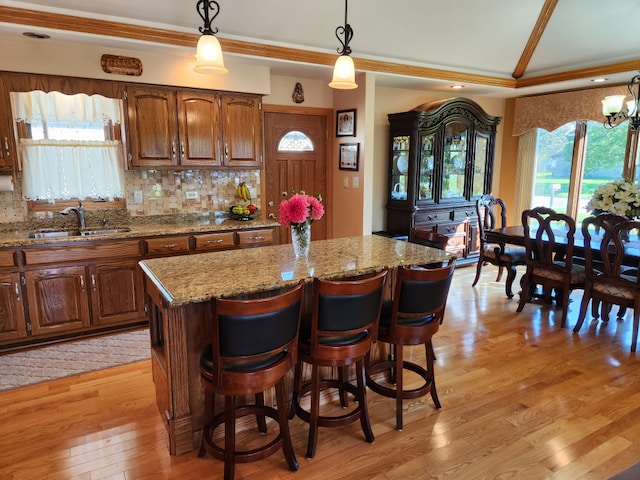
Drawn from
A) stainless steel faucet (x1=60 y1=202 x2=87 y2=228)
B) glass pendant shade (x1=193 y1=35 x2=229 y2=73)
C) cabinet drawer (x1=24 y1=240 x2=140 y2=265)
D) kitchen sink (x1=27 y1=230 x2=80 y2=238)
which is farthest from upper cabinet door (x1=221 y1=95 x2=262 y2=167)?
glass pendant shade (x1=193 y1=35 x2=229 y2=73)

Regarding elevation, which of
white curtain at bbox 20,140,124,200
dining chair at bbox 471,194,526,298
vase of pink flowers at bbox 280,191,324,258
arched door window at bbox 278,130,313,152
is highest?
arched door window at bbox 278,130,313,152

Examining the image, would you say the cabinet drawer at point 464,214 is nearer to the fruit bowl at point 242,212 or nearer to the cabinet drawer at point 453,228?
the cabinet drawer at point 453,228

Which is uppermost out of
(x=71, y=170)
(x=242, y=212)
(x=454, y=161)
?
(x=454, y=161)

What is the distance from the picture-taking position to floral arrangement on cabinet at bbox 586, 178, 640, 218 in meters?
3.89

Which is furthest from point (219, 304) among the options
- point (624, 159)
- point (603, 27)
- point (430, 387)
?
point (624, 159)

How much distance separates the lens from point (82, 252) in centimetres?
358

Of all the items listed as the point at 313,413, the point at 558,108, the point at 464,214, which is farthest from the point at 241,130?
the point at 558,108

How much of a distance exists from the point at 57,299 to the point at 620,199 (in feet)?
16.4

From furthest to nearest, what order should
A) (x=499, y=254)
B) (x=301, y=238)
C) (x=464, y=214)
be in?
(x=464, y=214) → (x=499, y=254) → (x=301, y=238)

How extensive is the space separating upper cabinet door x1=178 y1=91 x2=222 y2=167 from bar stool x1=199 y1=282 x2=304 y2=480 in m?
2.56

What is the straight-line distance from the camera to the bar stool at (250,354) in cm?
182

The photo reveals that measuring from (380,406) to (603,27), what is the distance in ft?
15.3

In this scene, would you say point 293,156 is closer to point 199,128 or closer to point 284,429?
point 199,128

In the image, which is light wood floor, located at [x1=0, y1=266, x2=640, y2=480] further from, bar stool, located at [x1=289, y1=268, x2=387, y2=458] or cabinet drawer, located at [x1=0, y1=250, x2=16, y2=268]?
cabinet drawer, located at [x1=0, y1=250, x2=16, y2=268]
